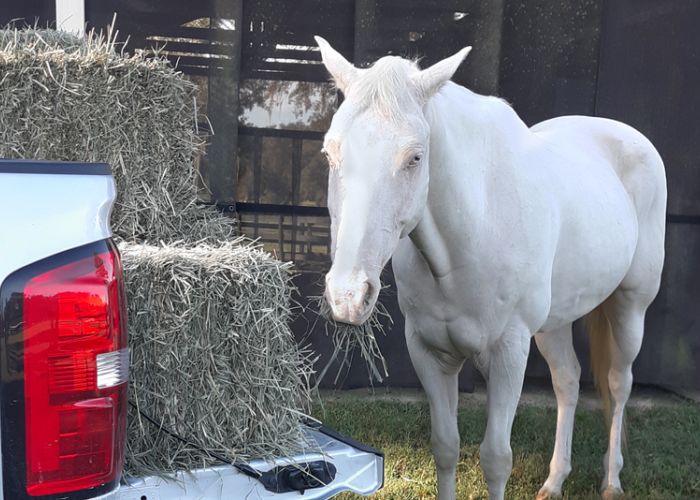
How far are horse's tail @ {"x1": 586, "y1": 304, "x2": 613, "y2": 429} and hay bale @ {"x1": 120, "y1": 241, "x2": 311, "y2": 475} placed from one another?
2.13 meters

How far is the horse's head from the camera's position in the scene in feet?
4.93

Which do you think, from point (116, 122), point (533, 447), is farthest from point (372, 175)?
point (533, 447)

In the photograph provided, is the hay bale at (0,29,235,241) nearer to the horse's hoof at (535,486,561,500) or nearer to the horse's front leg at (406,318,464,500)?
the horse's front leg at (406,318,464,500)

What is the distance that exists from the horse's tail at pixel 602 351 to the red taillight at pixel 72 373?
2756 millimetres

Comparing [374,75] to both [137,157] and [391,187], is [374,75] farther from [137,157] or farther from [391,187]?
[137,157]

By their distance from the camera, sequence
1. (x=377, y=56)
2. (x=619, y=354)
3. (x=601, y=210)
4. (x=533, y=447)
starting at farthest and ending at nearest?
(x=377, y=56), (x=533, y=447), (x=619, y=354), (x=601, y=210)

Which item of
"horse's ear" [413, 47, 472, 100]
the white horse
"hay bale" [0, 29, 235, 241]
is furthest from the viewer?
"hay bale" [0, 29, 235, 241]

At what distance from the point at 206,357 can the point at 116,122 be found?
3.39 feet

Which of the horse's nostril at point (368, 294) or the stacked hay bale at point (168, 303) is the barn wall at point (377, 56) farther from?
the horse's nostril at point (368, 294)

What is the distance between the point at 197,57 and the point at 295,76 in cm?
59

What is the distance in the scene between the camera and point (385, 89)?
1651 mm

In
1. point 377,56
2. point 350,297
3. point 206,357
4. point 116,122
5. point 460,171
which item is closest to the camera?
point 350,297

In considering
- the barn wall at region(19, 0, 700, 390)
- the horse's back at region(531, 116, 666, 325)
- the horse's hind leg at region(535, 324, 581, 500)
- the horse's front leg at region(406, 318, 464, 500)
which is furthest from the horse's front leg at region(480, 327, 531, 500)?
the barn wall at region(19, 0, 700, 390)

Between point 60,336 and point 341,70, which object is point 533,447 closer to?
point 341,70
